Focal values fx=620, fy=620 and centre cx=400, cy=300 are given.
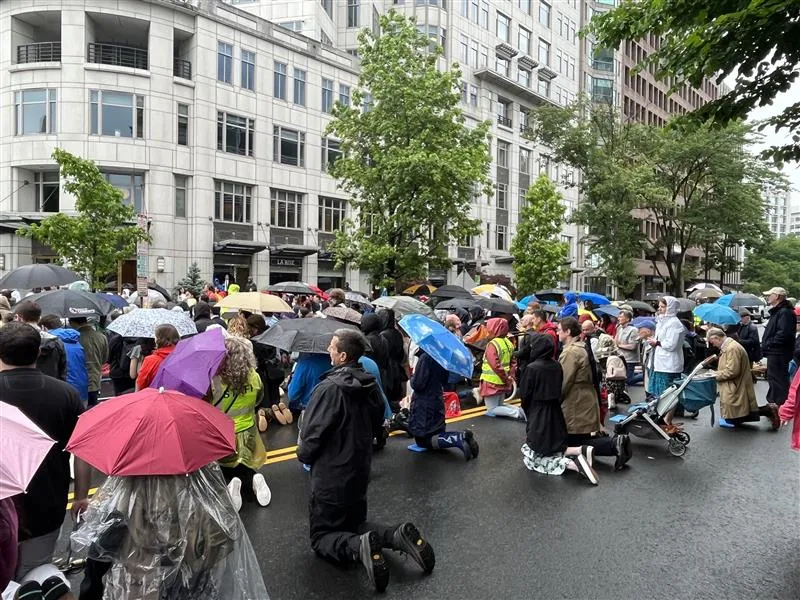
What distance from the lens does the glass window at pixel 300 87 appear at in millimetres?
34844

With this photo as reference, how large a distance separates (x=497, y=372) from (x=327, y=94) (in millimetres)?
29940

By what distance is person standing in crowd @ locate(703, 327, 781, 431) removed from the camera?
9445 millimetres

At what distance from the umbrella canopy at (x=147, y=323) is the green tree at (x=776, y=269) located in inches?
3223

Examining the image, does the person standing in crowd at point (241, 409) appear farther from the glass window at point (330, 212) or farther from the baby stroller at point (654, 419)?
the glass window at point (330, 212)

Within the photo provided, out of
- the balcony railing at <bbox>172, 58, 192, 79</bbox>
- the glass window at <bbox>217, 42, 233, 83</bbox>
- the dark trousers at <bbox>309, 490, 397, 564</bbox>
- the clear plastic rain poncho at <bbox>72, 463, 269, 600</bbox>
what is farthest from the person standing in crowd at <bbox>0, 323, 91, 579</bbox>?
the glass window at <bbox>217, 42, 233, 83</bbox>

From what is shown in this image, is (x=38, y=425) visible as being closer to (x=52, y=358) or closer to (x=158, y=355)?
(x=158, y=355)

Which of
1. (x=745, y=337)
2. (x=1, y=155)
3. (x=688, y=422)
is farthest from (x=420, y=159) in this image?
(x=1, y=155)

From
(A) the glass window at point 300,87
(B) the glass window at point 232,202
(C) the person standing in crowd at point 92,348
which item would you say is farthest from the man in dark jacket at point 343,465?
(A) the glass window at point 300,87

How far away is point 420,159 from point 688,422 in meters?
12.1

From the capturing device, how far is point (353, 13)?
4281cm

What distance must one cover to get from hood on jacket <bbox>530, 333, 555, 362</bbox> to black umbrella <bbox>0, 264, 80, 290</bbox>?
8.35m

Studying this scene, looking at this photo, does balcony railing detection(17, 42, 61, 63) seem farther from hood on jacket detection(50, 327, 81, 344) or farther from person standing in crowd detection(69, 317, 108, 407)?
hood on jacket detection(50, 327, 81, 344)

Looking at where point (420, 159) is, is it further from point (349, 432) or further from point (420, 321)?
point (349, 432)

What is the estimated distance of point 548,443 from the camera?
711cm
